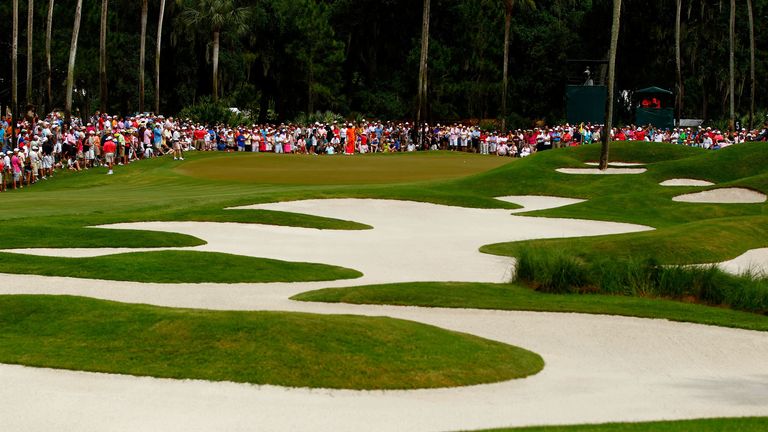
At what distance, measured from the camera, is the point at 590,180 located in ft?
150

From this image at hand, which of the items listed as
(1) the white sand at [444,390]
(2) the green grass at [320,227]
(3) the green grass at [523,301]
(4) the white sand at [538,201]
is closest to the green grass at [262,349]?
(2) the green grass at [320,227]

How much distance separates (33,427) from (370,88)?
88.3 meters

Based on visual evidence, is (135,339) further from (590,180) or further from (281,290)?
(590,180)

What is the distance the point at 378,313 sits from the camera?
1864 cm

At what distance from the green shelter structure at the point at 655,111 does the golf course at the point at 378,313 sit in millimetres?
38684

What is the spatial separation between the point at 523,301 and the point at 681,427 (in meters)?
8.25

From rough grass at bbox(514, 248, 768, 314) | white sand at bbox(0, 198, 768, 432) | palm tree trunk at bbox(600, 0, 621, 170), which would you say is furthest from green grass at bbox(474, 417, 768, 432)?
palm tree trunk at bbox(600, 0, 621, 170)

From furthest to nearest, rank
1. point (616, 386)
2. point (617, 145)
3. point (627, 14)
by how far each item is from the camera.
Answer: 1. point (627, 14)
2. point (617, 145)
3. point (616, 386)

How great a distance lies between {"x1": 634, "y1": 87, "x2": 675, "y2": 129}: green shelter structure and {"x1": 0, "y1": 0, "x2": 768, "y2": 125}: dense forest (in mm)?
11511

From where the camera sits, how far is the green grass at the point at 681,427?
11.5m

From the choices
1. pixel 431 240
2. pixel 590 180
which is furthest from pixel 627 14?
pixel 431 240

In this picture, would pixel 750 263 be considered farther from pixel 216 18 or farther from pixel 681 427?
pixel 216 18

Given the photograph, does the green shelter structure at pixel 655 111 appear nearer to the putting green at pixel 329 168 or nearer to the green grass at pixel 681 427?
the putting green at pixel 329 168

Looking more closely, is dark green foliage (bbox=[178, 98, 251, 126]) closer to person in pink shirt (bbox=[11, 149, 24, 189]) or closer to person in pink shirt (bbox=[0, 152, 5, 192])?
person in pink shirt (bbox=[11, 149, 24, 189])
